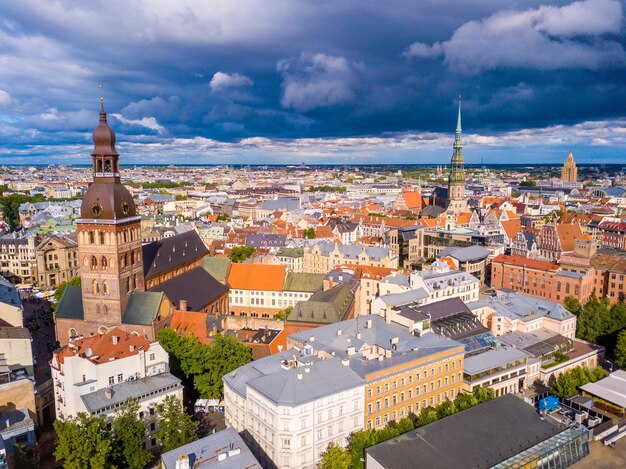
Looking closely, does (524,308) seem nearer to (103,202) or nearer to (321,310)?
(321,310)

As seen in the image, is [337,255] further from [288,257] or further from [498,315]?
[498,315]

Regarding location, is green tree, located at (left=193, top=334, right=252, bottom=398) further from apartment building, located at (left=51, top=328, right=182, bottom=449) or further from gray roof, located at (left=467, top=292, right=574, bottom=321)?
gray roof, located at (left=467, top=292, right=574, bottom=321)

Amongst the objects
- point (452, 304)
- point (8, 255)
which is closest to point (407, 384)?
point (452, 304)

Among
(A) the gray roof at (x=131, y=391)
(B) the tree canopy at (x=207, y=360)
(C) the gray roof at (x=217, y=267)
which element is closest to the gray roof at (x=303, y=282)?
(C) the gray roof at (x=217, y=267)

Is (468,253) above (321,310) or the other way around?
above

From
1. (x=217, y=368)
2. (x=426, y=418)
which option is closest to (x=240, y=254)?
(x=217, y=368)

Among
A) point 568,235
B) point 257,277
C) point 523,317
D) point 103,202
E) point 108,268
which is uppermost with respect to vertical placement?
point 103,202

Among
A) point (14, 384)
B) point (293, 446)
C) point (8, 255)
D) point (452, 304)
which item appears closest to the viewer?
point (293, 446)

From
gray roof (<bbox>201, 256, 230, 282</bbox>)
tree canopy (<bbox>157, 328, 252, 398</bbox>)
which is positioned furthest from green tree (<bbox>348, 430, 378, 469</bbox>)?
gray roof (<bbox>201, 256, 230, 282</bbox>)
